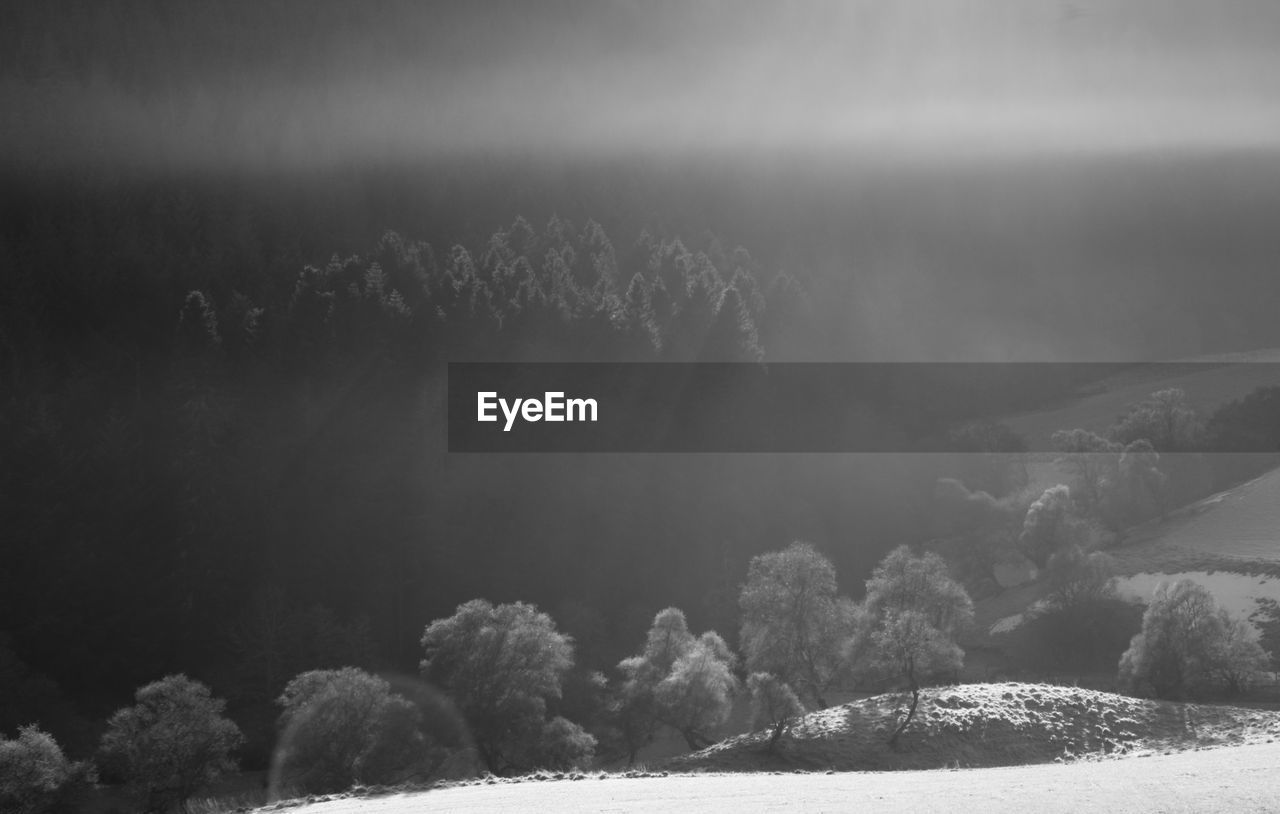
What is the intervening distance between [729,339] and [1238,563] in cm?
2805

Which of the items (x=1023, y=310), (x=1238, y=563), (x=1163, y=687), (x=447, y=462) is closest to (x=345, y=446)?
(x=447, y=462)

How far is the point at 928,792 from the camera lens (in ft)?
86.4

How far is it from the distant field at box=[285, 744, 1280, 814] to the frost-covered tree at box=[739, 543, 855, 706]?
966 centimetres

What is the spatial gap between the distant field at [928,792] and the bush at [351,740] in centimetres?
587

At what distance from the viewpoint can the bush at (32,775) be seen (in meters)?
33.6

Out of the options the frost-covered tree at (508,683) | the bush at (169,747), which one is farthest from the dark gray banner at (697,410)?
the bush at (169,747)

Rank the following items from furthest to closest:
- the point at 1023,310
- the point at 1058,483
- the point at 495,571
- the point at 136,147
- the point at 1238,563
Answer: the point at 1023,310 < the point at 136,147 < the point at 1058,483 < the point at 495,571 < the point at 1238,563

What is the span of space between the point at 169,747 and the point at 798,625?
19721 millimetres

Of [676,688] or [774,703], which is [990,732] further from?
[676,688]

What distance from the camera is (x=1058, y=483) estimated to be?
67438 mm

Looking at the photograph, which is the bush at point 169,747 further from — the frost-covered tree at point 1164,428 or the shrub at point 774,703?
the frost-covered tree at point 1164,428

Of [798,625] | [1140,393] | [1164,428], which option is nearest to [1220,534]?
[1164,428]

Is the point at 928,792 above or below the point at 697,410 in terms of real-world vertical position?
below

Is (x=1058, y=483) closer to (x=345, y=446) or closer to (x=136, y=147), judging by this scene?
(x=345, y=446)
